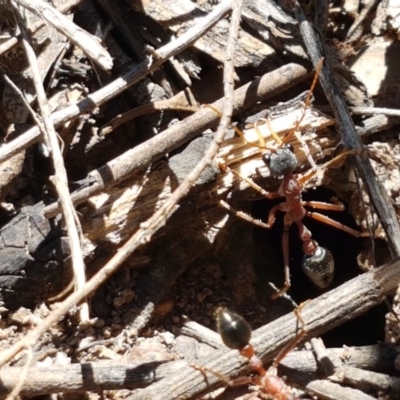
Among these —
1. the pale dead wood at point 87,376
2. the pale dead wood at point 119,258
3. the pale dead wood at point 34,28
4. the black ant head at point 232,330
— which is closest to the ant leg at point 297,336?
the black ant head at point 232,330

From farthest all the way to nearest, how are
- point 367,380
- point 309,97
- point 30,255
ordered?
point 309,97 < point 30,255 < point 367,380

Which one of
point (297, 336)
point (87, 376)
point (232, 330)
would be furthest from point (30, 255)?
point (297, 336)

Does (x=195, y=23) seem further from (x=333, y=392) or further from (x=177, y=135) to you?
(x=333, y=392)

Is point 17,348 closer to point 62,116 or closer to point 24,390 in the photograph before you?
point 24,390

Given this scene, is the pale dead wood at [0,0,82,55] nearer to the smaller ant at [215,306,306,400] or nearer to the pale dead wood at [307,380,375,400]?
the smaller ant at [215,306,306,400]

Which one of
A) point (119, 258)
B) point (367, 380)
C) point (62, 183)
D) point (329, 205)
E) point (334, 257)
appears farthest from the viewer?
point (334, 257)

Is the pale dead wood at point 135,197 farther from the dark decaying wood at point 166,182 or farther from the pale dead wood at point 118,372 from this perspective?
the pale dead wood at point 118,372

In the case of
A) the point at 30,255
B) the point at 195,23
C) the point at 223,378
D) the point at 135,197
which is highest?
the point at 195,23
